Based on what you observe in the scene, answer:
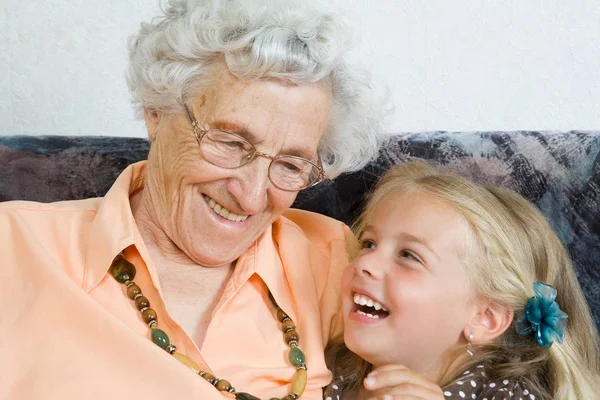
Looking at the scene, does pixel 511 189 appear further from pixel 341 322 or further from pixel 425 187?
pixel 341 322

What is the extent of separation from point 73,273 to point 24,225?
0.59 ft

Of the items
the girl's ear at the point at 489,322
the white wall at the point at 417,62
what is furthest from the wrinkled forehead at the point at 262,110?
the white wall at the point at 417,62

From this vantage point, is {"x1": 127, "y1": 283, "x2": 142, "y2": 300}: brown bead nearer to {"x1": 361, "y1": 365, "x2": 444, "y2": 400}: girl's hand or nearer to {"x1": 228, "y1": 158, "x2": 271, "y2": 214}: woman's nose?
{"x1": 228, "y1": 158, "x2": 271, "y2": 214}: woman's nose

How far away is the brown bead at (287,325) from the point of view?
7.41 feet

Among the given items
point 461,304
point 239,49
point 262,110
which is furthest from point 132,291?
point 461,304

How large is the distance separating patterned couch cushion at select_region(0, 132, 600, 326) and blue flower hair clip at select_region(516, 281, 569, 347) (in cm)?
34

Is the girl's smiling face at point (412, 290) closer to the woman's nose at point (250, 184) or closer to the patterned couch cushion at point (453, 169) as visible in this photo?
the woman's nose at point (250, 184)

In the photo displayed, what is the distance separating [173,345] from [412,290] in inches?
24.8

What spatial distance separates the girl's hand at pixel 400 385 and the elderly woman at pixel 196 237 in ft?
0.66

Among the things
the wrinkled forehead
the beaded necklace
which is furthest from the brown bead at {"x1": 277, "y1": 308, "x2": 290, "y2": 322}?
the wrinkled forehead

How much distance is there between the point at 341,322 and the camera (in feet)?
7.88

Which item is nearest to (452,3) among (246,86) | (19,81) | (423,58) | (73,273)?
Result: (423,58)

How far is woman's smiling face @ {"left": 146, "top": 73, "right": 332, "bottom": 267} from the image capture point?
2096mm

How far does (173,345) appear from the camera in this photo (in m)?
2.07
